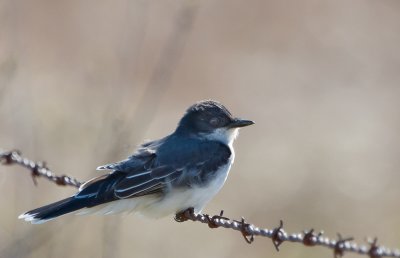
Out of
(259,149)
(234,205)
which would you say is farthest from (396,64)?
(234,205)

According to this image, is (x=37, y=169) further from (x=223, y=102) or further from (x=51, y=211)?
(x=223, y=102)

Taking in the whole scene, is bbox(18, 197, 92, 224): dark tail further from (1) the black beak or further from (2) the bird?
(1) the black beak

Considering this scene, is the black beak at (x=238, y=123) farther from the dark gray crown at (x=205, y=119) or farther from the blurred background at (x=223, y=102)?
the blurred background at (x=223, y=102)

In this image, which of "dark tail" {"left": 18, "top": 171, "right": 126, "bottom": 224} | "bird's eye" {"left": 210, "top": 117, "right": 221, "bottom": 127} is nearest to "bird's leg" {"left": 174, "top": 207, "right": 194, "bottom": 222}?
"dark tail" {"left": 18, "top": 171, "right": 126, "bottom": 224}

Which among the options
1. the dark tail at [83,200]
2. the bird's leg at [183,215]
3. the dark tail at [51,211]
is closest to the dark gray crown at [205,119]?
the bird's leg at [183,215]

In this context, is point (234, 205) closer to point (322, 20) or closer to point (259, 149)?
point (259, 149)

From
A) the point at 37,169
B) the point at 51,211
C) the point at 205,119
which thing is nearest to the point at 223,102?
the point at 205,119
